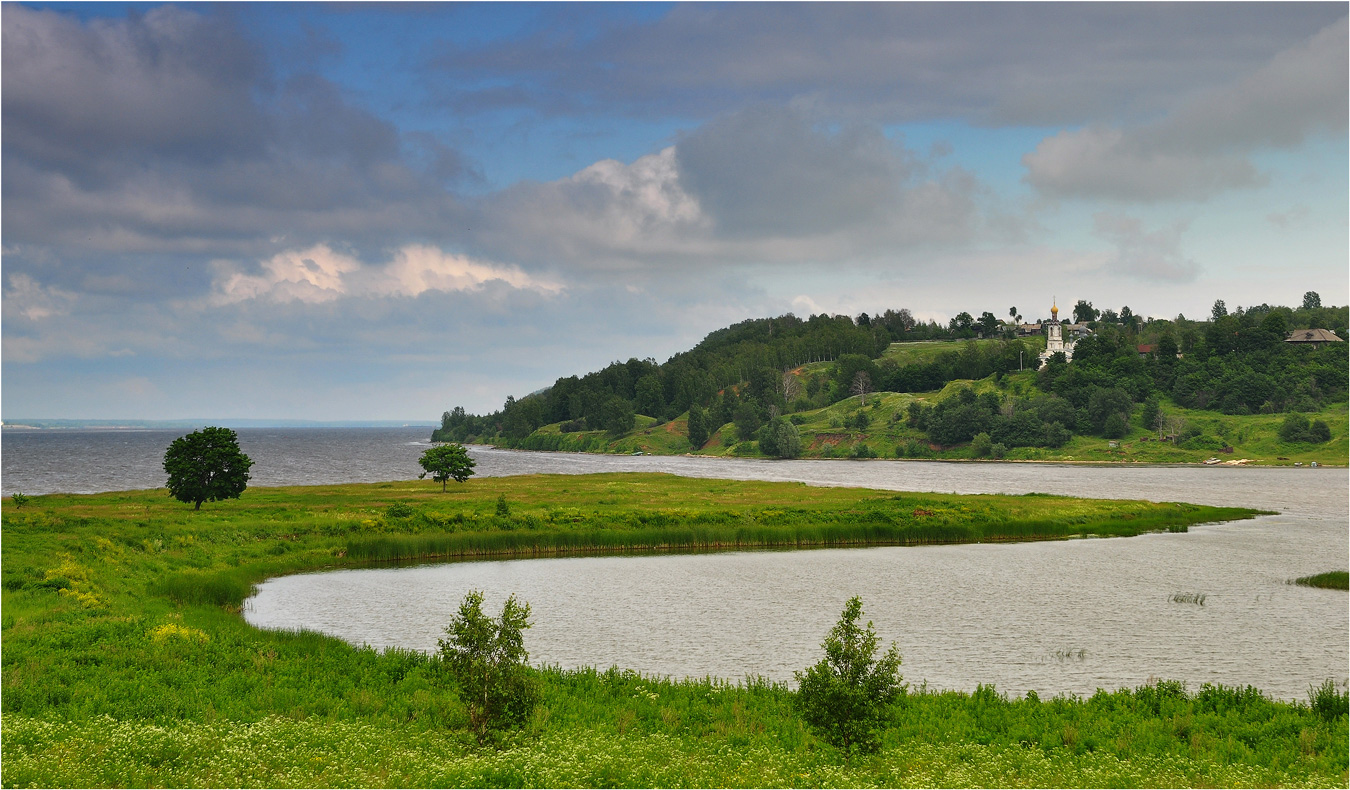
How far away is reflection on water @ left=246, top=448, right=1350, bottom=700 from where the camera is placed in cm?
3791

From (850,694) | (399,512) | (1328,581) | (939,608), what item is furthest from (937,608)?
(399,512)

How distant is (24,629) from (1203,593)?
206 ft

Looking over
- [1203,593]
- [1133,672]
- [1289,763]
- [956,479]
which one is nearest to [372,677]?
[1289,763]

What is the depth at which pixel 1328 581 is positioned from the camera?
59.1 m

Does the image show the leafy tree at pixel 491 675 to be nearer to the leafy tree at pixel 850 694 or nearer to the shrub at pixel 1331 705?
the leafy tree at pixel 850 694

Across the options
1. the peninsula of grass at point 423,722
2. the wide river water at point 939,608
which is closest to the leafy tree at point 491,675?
the peninsula of grass at point 423,722

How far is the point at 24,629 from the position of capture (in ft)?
107

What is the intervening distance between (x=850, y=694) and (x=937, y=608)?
28.1 metres

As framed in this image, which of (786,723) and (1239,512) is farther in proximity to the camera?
(1239,512)

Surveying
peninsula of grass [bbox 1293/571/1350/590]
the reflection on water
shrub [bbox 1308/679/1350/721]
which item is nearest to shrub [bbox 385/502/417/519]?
the reflection on water

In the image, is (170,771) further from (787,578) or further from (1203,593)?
(1203,593)

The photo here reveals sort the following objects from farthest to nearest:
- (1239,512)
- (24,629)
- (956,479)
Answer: (956,479)
(1239,512)
(24,629)

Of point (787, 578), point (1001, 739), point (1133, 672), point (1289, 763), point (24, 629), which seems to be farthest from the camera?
point (787, 578)

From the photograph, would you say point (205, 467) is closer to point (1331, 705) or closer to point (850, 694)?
point (850, 694)
